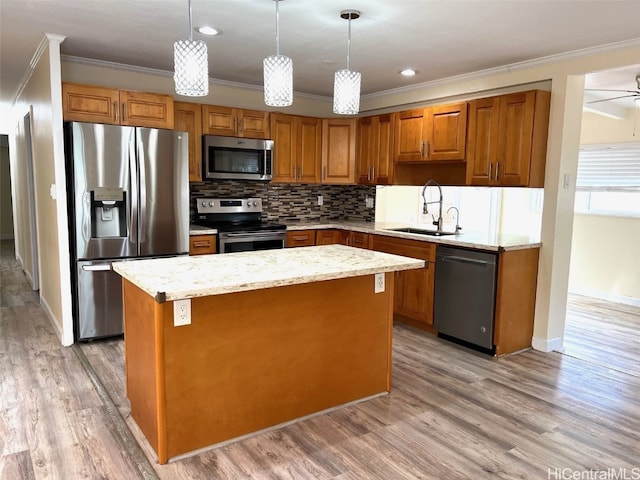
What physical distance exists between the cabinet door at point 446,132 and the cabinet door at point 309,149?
1357 mm

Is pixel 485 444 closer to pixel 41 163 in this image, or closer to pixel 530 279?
pixel 530 279

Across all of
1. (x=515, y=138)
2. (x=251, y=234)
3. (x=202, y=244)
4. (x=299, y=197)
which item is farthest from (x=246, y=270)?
(x=299, y=197)

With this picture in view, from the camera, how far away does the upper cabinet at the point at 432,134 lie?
4184 mm

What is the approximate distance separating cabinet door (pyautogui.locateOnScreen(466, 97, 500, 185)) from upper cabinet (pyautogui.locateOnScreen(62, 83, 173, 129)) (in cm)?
264

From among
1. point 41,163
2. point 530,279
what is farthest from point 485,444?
point 41,163

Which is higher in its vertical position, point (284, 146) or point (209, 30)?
point (209, 30)

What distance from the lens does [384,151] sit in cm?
499

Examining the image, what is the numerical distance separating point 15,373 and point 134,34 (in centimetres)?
252

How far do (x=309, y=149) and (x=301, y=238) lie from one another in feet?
3.47

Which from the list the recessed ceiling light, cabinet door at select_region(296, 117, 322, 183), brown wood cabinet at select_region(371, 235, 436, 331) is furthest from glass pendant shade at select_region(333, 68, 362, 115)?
cabinet door at select_region(296, 117, 322, 183)

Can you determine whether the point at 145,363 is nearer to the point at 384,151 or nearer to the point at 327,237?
the point at 327,237

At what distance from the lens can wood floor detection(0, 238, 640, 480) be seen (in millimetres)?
2217

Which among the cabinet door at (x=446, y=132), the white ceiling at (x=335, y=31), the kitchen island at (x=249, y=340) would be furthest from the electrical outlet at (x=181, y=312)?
the cabinet door at (x=446, y=132)

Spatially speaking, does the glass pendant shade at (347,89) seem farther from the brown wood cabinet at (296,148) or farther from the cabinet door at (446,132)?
the brown wood cabinet at (296,148)
